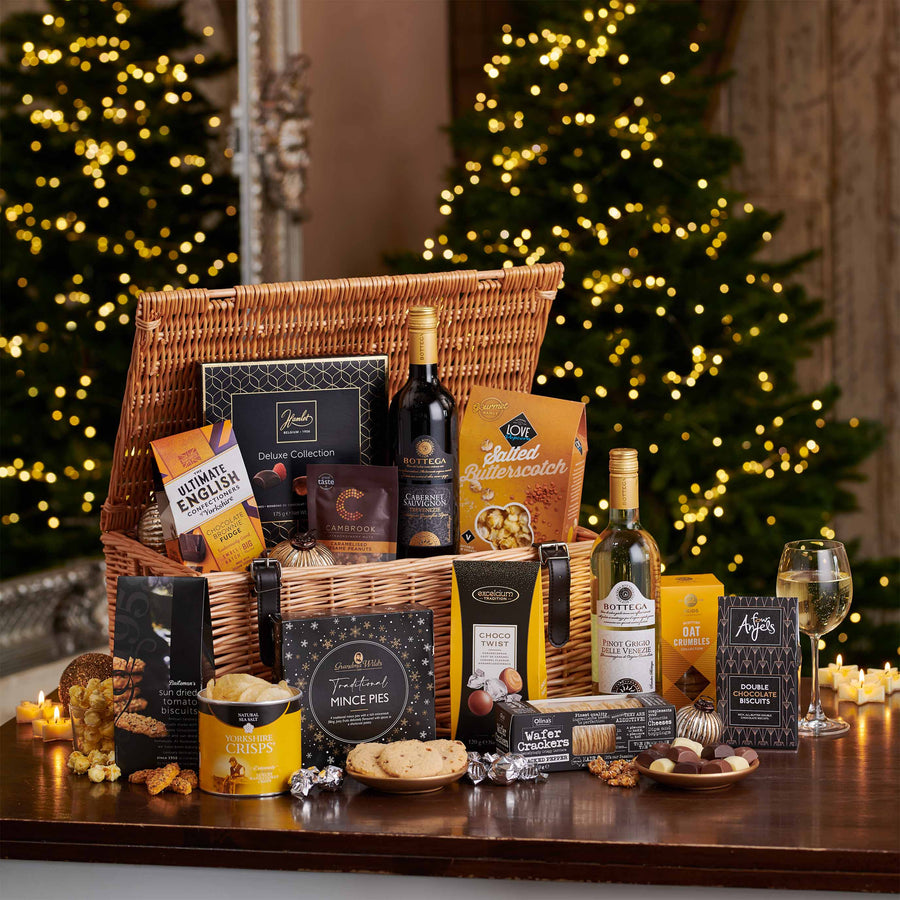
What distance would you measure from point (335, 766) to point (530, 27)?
2447mm

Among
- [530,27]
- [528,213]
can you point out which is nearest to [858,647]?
[528,213]

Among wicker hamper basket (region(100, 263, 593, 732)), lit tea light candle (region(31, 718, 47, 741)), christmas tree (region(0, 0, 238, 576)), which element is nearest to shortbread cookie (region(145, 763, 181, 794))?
wicker hamper basket (region(100, 263, 593, 732))

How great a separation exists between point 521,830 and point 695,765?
0.18 m

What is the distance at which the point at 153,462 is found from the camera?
48.1 inches

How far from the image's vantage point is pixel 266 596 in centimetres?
103

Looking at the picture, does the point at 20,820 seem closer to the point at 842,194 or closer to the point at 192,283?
the point at 192,283

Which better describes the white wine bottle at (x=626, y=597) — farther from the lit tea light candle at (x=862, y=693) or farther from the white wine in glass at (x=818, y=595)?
the lit tea light candle at (x=862, y=693)

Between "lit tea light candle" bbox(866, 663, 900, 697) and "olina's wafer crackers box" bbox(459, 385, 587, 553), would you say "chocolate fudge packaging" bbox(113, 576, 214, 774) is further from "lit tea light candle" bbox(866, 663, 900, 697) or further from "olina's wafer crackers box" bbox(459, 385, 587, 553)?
"lit tea light candle" bbox(866, 663, 900, 697)

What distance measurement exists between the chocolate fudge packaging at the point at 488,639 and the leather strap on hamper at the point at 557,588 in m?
0.03

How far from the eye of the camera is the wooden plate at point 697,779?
3.10 ft

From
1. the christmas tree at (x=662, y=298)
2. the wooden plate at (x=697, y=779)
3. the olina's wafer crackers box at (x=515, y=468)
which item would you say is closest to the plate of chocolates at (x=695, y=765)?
the wooden plate at (x=697, y=779)

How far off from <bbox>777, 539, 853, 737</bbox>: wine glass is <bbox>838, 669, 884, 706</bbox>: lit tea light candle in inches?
4.4

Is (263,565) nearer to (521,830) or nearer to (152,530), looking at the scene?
(152,530)

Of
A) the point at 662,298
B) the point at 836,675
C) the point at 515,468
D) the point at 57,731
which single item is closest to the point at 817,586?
the point at 836,675
